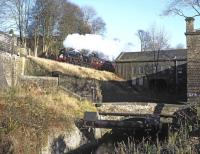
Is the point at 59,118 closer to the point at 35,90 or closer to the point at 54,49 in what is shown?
the point at 35,90

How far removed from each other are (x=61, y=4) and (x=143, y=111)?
30610 millimetres

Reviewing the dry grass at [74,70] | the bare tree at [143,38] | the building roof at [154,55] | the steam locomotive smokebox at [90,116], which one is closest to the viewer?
the steam locomotive smokebox at [90,116]

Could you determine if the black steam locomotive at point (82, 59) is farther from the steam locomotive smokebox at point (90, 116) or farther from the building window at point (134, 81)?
the steam locomotive smokebox at point (90, 116)

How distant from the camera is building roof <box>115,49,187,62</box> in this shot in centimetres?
5631

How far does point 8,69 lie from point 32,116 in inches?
362

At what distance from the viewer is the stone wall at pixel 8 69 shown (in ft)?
93.3

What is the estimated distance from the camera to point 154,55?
58562 millimetres

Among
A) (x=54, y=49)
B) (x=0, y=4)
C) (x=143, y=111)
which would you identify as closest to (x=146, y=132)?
(x=143, y=111)

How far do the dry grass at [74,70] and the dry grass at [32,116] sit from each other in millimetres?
11478

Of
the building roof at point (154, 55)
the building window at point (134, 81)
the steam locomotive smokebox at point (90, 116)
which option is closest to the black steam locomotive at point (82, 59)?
the building roof at point (154, 55)

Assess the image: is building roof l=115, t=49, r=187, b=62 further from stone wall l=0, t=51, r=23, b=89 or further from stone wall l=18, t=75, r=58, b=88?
stone wall l=0, t=51, r=23, b=89

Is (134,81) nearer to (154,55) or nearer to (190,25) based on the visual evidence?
(154,55)

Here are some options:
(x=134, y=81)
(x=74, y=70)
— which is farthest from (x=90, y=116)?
(x=134, y=81)

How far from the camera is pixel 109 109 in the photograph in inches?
1271
